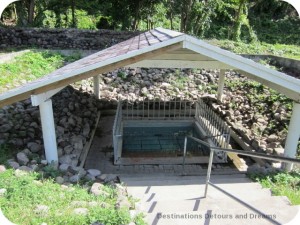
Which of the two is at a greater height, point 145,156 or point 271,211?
point 271,211

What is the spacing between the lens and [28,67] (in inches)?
448

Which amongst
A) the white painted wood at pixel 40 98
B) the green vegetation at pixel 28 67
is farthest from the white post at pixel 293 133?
the green vegetation at pixel 28 67

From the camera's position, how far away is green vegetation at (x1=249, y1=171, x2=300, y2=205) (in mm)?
4809

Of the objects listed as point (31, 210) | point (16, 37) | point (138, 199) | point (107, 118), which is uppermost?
point (16, 37)

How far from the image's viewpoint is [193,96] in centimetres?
1212

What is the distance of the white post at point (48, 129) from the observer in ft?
18.0

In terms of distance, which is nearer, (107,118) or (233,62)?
(233,62)

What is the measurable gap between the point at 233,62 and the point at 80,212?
11.5ft

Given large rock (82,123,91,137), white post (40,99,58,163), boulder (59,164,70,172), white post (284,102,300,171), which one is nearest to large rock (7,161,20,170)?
white post (40,99,58,163)

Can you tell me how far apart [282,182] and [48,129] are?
463 cm

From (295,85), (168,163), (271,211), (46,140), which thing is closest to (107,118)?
(168,163)

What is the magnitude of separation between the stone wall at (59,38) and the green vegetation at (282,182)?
1293 centimetres

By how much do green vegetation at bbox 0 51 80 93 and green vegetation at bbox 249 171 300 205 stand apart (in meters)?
7.61

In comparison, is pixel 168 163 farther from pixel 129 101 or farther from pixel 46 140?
pixel 129 101
